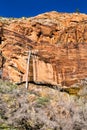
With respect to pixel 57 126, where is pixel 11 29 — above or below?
above

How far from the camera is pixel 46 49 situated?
41031mm

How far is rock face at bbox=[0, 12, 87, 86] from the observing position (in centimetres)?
3816

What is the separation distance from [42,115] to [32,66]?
25137 mm

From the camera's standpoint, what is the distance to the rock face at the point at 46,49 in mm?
38156

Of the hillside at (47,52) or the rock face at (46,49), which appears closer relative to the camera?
the hillside at (47,52)

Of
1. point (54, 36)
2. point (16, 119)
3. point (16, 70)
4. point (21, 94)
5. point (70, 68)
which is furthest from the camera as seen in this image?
point (54, 36)

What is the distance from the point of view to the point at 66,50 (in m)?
41.5

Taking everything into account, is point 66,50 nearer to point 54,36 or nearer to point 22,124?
point 54,36

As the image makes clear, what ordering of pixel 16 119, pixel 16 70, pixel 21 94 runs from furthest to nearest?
pixel 16 70, pixel 21 94, pixel 16 119

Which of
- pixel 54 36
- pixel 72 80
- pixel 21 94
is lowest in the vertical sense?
pixel 72 80

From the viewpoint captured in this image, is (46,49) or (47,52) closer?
(47,52)

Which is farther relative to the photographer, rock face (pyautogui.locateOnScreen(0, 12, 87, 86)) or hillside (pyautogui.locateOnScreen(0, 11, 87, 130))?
rock face (pyautogui.locateOnScreen(0, 12, 87, 86))

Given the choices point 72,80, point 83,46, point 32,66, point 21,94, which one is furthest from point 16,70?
point 21,94

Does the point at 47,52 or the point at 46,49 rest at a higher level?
the point at 46,49
